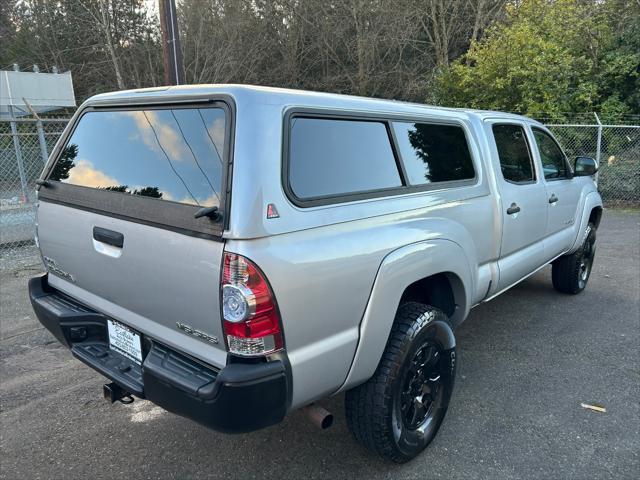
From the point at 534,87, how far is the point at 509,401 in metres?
10.7

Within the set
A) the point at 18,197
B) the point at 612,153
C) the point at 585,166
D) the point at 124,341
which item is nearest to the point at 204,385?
the point at 124,341

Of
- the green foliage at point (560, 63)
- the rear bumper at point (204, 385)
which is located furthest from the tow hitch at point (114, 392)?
the green foliage at point (560, 63)

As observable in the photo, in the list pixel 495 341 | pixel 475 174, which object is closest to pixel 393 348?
pixel 475 174

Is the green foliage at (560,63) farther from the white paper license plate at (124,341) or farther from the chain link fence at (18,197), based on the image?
the white paper license plate at (124,341)

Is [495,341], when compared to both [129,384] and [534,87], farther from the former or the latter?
[534,87]

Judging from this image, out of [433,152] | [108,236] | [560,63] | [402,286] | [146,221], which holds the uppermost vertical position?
[560,63]

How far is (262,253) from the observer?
1938 mm

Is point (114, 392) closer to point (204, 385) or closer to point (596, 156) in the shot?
point (204, 385)

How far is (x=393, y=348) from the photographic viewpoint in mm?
2533

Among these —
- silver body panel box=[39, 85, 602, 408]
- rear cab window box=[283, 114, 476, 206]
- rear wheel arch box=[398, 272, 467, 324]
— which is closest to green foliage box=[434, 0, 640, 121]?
rear cab window box=[283, 114, 476, 206]

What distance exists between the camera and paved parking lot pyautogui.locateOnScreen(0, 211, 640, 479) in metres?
2.68

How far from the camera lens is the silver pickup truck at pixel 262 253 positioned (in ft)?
6.52

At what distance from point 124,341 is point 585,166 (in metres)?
4.33

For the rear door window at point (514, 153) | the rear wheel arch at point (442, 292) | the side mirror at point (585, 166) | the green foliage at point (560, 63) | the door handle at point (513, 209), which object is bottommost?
the rear wheel arch at point (442, 292)
